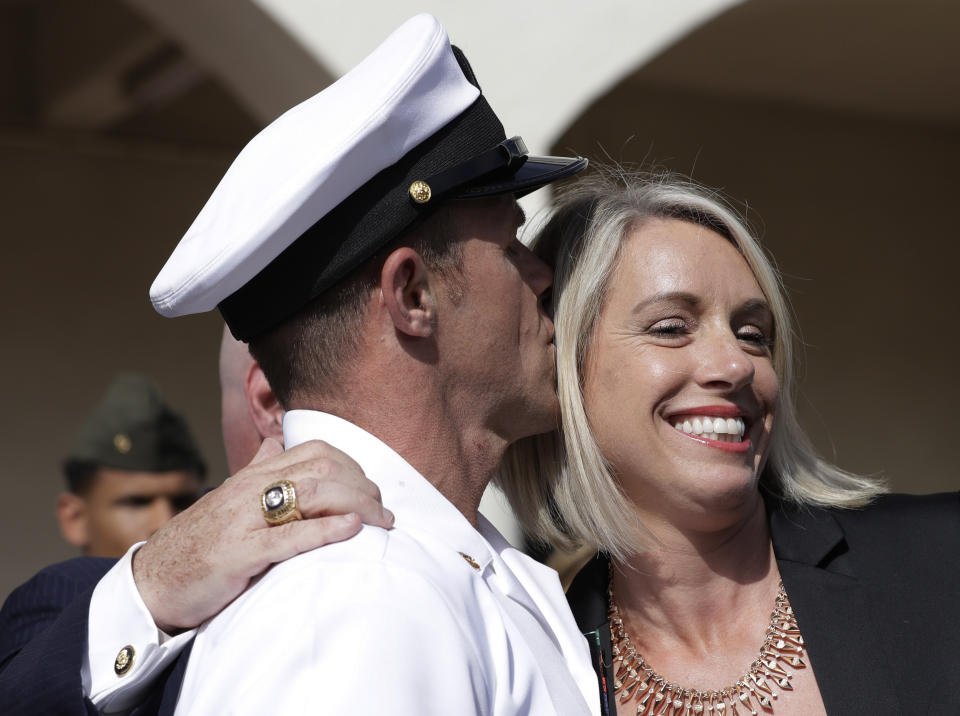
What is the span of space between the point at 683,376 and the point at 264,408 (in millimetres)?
954

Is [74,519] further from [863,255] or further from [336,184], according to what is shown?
[863,255]

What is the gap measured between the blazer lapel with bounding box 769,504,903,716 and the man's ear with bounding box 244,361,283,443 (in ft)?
3.62

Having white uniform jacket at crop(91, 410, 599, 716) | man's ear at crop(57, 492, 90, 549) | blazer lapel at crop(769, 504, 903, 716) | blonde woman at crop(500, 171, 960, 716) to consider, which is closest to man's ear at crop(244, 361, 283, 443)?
blonde woman at crop(500, 171, 960, 716)

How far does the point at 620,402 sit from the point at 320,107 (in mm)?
906

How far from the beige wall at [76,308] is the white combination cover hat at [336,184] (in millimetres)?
4565

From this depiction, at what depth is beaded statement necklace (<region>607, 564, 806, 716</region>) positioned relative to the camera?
2.35 meters

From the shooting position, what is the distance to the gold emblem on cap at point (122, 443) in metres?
5.08

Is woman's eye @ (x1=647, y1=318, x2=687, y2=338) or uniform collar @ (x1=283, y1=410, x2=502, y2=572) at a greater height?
uniform collar @ (x1=283, y1=410, x2=502, y2=572)

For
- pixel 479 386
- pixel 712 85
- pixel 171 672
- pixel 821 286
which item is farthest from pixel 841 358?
pixel 171 672

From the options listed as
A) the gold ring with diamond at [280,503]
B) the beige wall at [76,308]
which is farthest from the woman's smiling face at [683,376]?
the beige wall at [76,308]

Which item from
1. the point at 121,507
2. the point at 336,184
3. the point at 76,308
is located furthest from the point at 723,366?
the point at 76,308

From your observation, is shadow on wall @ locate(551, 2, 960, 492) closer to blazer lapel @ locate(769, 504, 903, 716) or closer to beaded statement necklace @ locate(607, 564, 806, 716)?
blazer lapel @ locate(769, 504, 903, 716)

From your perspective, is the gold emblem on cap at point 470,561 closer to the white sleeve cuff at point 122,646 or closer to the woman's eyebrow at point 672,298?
the white sleeve cuff at point 122,646

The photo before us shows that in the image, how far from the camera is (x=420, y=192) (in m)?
1.93
